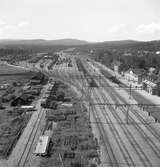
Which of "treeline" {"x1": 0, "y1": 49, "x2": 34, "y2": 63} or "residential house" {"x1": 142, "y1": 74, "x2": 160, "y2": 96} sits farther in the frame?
"treeline" {"x1": 0, "y1": 49, "x2": 34, "y2": 63}

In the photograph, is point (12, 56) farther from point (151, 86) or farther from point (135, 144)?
point (135, 144)

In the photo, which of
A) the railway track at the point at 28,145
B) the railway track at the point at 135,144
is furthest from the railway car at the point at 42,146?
the railway track at the point at 135,144

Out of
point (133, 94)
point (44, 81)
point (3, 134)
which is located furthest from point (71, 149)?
point (44, 81)

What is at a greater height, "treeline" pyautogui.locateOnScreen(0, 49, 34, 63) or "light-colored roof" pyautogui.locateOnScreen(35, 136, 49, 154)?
"light-colored roof" pyautogui.locateOnScreen(35, 136, 49, 154)

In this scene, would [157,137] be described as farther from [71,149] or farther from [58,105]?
[58,105]

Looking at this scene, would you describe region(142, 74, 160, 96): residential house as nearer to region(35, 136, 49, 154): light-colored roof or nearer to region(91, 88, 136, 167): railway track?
region(91, 88, 136, 167): railway track

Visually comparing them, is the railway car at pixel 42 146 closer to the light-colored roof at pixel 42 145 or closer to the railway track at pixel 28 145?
the light-colored roof at pixel 42 145

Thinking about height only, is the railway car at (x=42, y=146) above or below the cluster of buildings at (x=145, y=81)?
above

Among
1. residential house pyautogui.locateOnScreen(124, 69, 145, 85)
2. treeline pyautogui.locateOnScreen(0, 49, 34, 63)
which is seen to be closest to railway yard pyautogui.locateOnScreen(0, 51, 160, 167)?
residential house pyautogui.locateOnScreen(124, 69, 145, 85)
